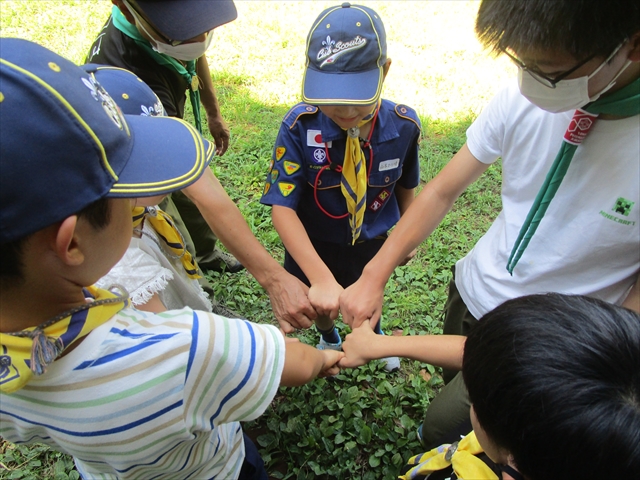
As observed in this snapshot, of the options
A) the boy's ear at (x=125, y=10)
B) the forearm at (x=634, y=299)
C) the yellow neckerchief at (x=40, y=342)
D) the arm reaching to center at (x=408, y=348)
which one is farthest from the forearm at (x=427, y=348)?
the boy's ear at (x=125, y=10)

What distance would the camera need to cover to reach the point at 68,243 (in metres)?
0.76

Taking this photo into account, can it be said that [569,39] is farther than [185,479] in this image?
No

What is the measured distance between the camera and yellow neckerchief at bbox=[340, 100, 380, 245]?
1956 millimetres

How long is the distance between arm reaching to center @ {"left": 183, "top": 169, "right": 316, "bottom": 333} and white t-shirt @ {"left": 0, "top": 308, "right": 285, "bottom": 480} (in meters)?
0.94

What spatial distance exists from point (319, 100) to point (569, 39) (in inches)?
35.6

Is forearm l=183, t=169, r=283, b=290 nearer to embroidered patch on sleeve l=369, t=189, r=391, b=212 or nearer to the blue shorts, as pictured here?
the blue shorts

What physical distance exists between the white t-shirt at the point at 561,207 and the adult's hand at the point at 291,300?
0.69m

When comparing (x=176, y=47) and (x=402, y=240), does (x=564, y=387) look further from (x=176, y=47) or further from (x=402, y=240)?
(x=176, y=47)

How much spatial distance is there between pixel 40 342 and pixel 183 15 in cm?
177

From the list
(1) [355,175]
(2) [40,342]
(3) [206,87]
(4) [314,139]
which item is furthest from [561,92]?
(3) [206,87]

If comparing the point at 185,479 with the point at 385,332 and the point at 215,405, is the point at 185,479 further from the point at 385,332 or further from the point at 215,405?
the point at 385,332

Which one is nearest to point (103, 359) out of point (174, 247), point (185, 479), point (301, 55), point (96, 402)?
point (96, 402)

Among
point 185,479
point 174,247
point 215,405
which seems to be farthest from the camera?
point 174,247

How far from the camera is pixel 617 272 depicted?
4.56 feet
